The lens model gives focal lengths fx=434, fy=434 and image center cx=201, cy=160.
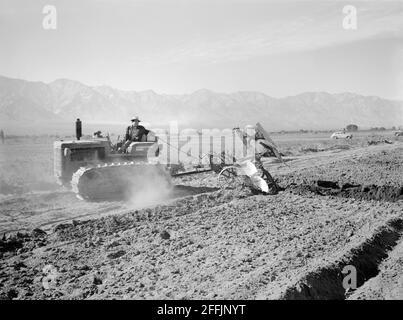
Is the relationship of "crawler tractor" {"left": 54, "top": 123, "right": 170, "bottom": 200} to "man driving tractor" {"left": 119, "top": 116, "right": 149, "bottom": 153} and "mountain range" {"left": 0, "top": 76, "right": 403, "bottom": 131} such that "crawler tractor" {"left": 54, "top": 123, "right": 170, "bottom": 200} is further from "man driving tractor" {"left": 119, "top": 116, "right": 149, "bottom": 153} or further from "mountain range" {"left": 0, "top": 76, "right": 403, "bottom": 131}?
"mountain range" {"left": 0, "top": 76, "right": 403, "bottom": 131}

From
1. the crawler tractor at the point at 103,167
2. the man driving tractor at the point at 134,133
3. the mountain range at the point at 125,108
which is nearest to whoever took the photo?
the crawler tractor at the point at 103,167

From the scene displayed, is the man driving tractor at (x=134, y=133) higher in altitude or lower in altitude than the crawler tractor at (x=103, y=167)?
higher

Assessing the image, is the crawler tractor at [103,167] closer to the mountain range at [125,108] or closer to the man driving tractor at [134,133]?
the man driving tractor at [134,133]

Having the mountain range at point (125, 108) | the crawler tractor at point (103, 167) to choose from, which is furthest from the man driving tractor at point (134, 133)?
the mountain range at point (125, 108)

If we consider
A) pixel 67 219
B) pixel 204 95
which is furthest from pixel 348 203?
pixel 204 95

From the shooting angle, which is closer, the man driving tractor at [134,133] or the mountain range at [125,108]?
the man driving tractor at [134,133]

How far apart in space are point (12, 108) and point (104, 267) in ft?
503

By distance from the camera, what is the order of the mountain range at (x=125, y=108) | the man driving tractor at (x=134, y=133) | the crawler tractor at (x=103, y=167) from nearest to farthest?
the crawler tractor at (x=103, y=167) < the man driving tractor at (x=134, y=133) < the mountain range at (x=125, y=108)

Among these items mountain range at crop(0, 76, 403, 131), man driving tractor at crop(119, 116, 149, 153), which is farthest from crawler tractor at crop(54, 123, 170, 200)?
mountain range at crop(0, 76, 403, 131)

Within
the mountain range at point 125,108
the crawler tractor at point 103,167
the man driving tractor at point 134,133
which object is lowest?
the crawler tractor at point 103,167

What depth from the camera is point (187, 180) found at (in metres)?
15.9

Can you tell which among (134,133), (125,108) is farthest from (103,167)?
(125,108)

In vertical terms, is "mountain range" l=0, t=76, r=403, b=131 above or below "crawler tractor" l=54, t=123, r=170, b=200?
above
